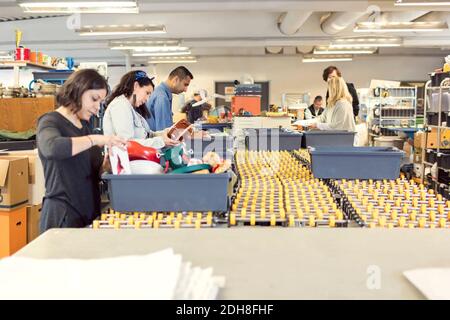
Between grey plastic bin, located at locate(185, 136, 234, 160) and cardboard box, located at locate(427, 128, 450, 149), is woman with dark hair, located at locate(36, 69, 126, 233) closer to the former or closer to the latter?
grey plastic bin, located at locate(185, 136, 234, 160)

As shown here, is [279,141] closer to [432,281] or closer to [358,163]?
[358,163]

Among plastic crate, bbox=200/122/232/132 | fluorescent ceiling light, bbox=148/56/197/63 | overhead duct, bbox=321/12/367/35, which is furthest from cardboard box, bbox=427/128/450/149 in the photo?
fluorescent ceiling light, bbox=148/56/197/63

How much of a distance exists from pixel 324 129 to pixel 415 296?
11.9ft

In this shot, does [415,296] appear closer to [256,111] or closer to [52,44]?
[256,111]

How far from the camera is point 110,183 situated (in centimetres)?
182

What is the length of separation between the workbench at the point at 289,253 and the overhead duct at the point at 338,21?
25.8 ft

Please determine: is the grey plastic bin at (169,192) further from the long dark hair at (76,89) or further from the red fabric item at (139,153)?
the long dark hair at (76,89)

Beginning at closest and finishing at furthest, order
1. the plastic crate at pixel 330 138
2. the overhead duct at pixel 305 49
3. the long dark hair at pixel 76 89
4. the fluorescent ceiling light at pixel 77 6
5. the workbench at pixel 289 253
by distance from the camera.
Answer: the workbench at pixel 289 253 → the long dark hair at pixel 76 89 → the plastic crate at pixel 330 138 → the fluorescent ceiling light at pixel 77 6 → the overhead duct at pixel 305 49

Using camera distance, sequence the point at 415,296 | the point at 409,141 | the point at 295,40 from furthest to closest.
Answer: the point at 295,40, the point at 409,141, the point at 415,296

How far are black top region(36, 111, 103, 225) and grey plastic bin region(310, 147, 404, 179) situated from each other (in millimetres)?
Answer: 1129

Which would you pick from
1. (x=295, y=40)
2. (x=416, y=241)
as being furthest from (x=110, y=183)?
(x=295, y=40)

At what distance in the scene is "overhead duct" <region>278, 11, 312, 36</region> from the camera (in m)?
8.98

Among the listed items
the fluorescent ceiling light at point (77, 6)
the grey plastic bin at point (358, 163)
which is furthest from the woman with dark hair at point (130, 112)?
the fluorescent ceiling light at point (77, 6)

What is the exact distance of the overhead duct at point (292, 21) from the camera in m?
8.98
